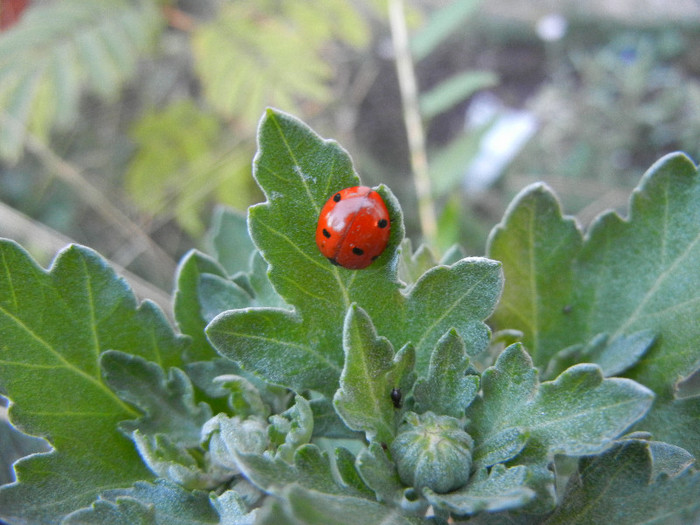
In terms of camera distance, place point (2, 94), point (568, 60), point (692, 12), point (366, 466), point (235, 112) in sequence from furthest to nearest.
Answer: point (568, 60) < point (692, 12) < point (235, 112) < point (2, 94) < point (366, 466)

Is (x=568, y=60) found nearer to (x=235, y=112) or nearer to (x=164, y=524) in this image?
(x=235, y=112)

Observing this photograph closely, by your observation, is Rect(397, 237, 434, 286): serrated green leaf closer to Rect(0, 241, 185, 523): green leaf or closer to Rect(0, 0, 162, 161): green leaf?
Rect(0, 241, 185, 523): green leaf

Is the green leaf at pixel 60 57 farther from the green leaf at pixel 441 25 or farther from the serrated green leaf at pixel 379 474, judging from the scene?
the serrated green leaf at pixel 379 474

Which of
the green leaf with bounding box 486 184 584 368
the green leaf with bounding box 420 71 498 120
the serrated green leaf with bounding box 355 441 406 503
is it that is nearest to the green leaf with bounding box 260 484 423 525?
the serrated green leaf with bounding box 355 441 406 503

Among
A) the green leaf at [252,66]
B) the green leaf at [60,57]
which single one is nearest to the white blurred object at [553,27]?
the green leaf at [252,66]

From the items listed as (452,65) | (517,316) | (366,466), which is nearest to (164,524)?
(366,466)

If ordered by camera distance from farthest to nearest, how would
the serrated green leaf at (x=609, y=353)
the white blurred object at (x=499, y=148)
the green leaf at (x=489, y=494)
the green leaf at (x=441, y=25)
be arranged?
the white blurred object at (x=499, y=148) → the green leaf at (x=441, y=25) → the serrated green leaf at (x=609, y=353) → the green leaf at (x=489, y=494)
